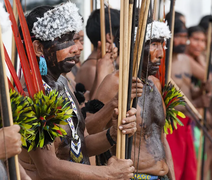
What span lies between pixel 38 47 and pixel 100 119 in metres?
0.64

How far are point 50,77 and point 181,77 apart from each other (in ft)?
10.8

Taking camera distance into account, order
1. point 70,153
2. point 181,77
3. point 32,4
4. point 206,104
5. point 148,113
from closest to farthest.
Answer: point 70,153, point 148,113, point 206,104, point 181,77, point 32,4

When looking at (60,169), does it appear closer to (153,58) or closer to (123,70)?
(123,70)

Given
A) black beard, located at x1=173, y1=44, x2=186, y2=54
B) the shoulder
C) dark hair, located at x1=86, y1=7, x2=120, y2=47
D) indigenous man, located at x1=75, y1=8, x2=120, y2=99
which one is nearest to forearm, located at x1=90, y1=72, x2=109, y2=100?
indigenous man, located at x1=75, y1=8, x2=120, y2=99

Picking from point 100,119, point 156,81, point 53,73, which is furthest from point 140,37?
point 156,81

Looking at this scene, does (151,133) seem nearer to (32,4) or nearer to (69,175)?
(69,175)

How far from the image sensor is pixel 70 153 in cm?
229

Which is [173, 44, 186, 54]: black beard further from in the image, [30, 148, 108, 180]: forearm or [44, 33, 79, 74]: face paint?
[30, 148, 108, 180]: forearm

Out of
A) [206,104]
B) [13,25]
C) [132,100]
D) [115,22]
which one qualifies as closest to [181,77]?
[206,104]

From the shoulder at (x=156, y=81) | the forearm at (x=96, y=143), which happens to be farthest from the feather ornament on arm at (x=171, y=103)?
the forearm at (x=96, y=143)

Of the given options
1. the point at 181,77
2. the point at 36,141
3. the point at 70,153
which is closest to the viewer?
the point at 36,141

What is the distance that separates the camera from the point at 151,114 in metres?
2.86

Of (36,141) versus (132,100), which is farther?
(132,100)

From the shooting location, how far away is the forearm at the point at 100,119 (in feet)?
8.70
